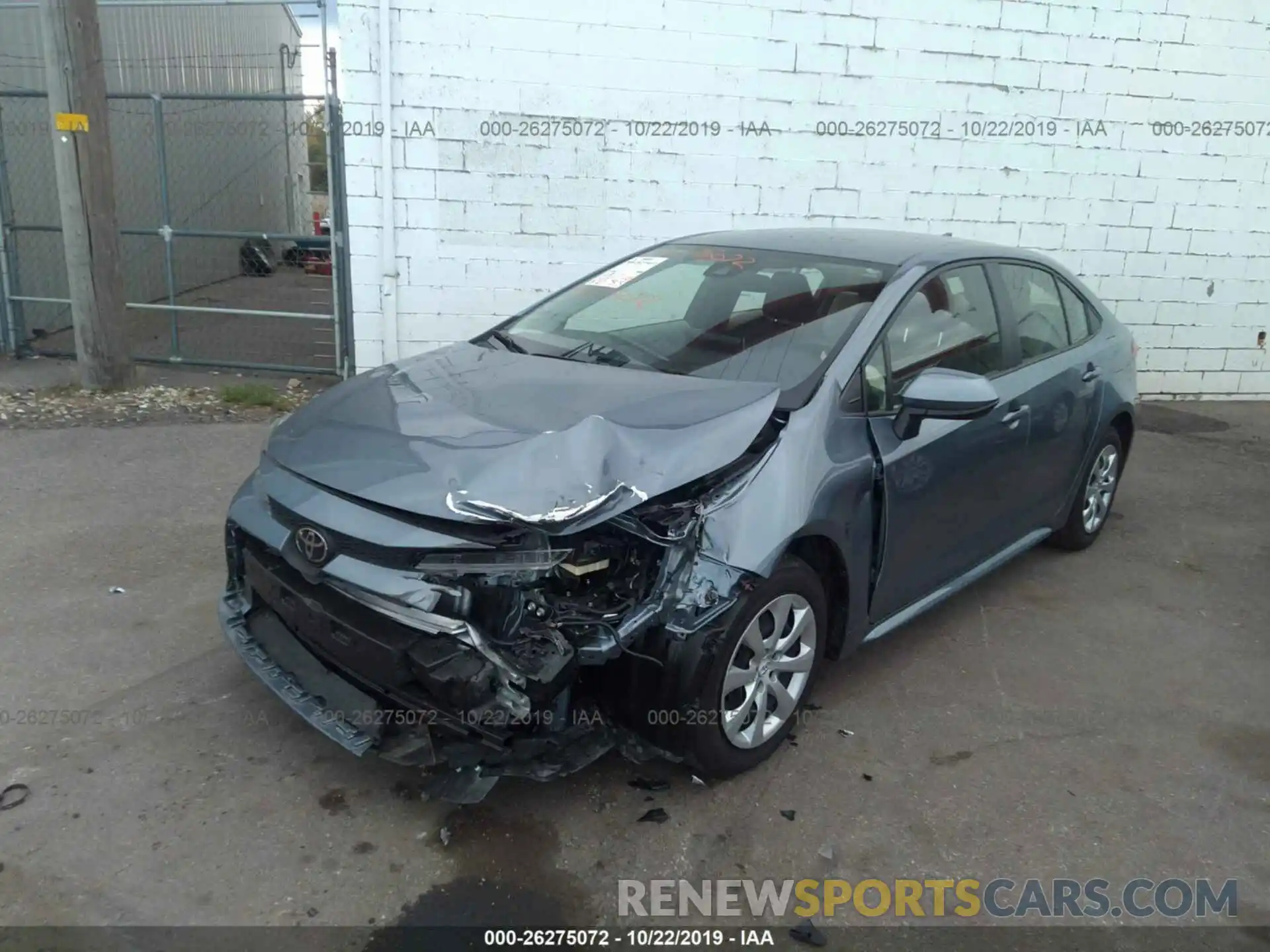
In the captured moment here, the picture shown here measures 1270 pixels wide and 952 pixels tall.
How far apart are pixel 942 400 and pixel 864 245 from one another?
108 cm

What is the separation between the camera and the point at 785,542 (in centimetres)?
320

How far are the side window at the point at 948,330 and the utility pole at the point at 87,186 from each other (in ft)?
19.2

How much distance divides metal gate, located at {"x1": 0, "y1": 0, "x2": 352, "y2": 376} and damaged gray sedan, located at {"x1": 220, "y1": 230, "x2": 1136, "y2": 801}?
465 centimetres

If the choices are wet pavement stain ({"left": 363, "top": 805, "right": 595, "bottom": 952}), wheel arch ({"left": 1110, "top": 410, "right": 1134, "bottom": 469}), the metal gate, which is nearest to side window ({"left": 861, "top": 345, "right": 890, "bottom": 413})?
wet pavement stain ({"left": 363, "top": 805, "right": 595, "bottom": 952})

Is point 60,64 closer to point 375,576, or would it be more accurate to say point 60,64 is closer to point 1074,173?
point 375,576

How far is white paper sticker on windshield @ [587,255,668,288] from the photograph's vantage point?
180 inches

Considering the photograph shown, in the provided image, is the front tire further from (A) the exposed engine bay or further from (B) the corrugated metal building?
(B) the corrugated metal building

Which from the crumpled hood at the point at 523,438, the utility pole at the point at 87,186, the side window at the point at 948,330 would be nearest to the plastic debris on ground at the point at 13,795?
the crumpled hood at the point at 523,438

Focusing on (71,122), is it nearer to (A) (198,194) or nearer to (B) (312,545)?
(B) (312,545)

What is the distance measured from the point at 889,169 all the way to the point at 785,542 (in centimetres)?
589

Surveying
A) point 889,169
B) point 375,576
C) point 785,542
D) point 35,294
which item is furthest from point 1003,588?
point 35,294

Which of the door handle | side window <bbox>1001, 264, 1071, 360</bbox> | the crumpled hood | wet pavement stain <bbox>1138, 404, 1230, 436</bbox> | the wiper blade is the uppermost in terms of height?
side window <bbox>1001, 264, 1071, 360</bbox>

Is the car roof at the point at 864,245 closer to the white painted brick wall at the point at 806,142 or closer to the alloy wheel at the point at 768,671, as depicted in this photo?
the alloy wheel at the point at 768,671

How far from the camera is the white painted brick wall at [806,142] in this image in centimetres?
749
